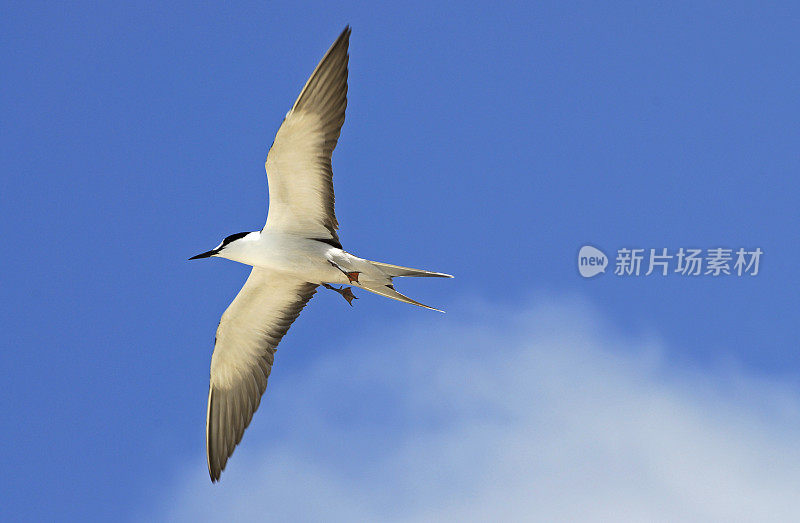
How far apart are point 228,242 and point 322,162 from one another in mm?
2040

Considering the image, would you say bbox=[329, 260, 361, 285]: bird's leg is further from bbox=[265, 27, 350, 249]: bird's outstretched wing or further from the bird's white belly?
bbox=[265, 27, 350, 249]: bird's outstretched wing

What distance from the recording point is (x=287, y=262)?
658 inches

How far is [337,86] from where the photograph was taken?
15508 millimetres

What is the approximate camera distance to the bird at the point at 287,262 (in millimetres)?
15664

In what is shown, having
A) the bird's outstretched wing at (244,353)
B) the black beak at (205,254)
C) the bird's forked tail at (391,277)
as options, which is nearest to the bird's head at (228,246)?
the black beak at (205,254)

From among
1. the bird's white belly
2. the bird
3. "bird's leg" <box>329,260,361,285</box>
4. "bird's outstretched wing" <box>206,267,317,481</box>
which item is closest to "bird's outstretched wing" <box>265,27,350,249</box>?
the bird

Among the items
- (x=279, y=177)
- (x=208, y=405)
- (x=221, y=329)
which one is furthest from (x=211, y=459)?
(x=279, y=177)

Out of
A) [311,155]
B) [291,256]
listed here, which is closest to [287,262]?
[291,256]

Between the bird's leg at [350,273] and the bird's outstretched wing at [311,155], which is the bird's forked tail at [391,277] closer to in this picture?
the bird's leg at [350,273]

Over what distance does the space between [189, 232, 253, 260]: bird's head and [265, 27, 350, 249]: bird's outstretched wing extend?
0.47 meters

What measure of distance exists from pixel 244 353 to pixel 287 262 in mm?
2260

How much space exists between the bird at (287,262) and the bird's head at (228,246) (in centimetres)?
2

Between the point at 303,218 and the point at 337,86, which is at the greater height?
the point at 337,86

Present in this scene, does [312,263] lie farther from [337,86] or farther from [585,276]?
[585,276]
